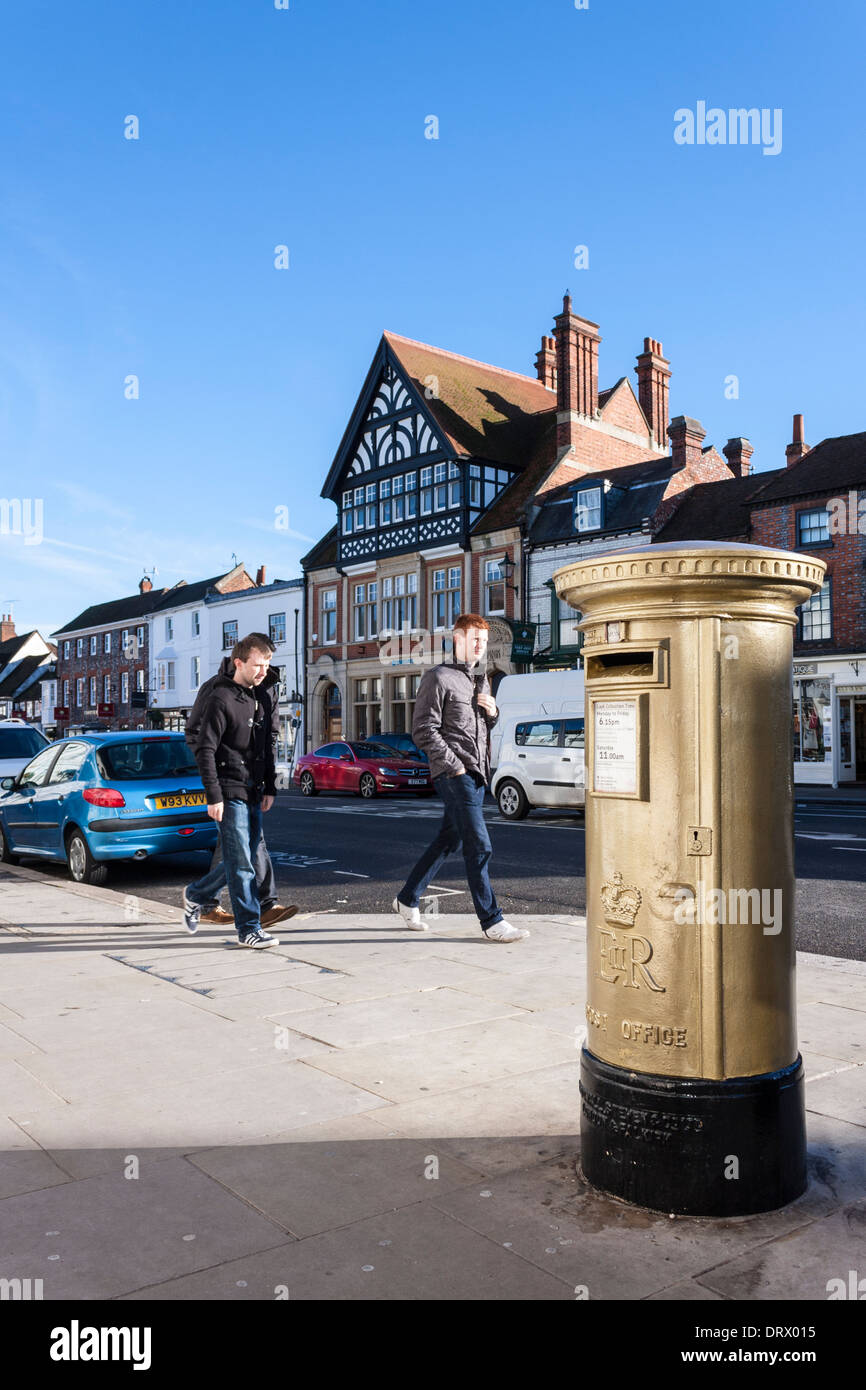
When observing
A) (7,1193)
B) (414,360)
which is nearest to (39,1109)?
(7,1193)

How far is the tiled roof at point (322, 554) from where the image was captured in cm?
4312

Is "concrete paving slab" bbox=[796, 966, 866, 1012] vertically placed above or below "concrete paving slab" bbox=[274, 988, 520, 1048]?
below

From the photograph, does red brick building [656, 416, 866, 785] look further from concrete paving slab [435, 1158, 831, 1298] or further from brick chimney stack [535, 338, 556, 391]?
concrete paving slab [435, 1158, 831, 1298]

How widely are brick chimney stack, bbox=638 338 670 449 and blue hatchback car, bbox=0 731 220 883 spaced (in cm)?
2998

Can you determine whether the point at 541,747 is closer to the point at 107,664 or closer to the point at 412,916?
the point at 412,916

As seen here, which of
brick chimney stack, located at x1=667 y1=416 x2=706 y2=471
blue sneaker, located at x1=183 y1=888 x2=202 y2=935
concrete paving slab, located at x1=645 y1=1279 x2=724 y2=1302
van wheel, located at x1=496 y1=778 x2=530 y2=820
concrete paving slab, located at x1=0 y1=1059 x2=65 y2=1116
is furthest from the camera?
brick chimney stack, located at x1=667 y1=416 x2=706 y2=471

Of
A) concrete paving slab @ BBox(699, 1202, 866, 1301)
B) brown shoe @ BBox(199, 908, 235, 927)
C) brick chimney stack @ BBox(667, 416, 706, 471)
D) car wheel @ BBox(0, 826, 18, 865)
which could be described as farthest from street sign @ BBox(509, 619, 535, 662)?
concrete paving slab @ BBox(699, 1202, 866, 1301)

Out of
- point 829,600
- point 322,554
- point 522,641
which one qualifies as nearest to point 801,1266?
point 829,600

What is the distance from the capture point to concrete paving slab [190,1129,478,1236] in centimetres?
297

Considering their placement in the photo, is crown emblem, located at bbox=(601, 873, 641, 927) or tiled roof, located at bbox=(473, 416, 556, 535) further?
tiled roof, located at bbox=(473, 416, 556, 535)

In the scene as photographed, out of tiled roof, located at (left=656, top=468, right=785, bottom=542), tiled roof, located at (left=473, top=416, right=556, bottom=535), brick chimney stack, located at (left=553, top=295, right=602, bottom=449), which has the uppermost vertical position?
brick chimney stack, located at (left=553, top=295, right=602, bottom=449)

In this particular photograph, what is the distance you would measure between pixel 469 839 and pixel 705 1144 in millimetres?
3761

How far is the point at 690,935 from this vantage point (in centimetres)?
304

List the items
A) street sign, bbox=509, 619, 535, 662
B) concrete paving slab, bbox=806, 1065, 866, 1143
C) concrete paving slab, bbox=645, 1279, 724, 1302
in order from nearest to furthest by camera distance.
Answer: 1. concrete paving slab, bbox=645, 1279, 724, 1302
2. concrete paving slab, bbox=806, 1065, 866, 1143
3. street sign, bbox=509, 619, 535, 662
